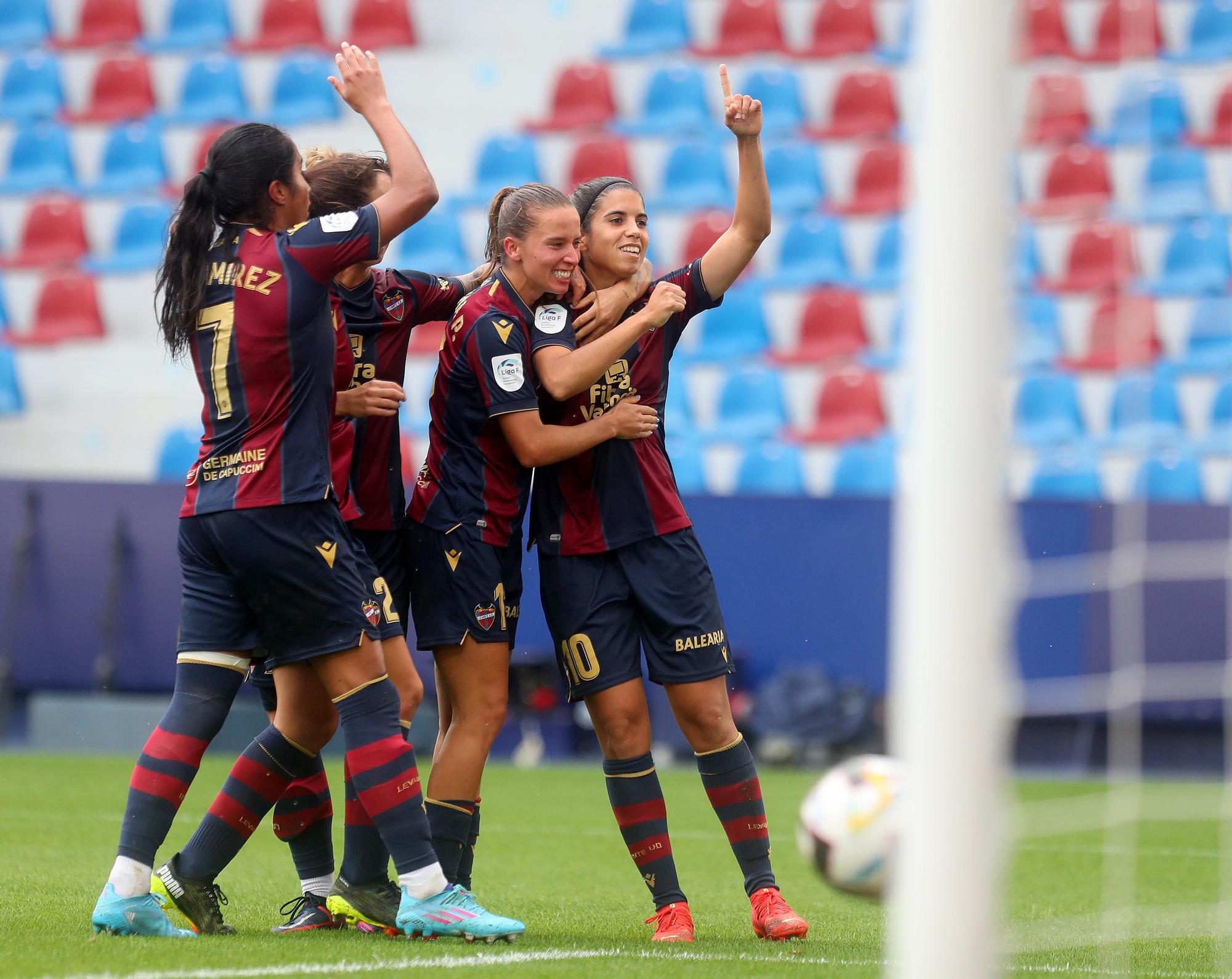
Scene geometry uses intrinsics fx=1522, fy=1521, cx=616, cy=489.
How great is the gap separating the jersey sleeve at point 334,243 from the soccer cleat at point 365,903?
4.88 ft

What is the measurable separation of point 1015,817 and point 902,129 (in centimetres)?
747

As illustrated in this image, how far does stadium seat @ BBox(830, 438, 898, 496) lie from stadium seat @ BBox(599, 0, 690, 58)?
467 centimetres

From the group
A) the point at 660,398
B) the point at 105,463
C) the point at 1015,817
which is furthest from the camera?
the point at 105,463

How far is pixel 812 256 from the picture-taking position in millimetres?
12109

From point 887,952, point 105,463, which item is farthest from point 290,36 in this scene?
point 887,952

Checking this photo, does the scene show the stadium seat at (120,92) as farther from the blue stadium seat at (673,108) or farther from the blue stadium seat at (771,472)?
the blue stadium seat at (771,472)

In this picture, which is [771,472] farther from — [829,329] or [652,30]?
[652,30]

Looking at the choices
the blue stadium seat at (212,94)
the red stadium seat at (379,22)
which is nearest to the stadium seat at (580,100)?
the red stadium seat at (379,22)

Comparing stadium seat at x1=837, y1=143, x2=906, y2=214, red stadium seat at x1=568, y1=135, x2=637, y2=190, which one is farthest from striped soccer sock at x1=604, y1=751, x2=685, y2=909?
stadium seat at x1=837, y1=143, x2=906, y2=214

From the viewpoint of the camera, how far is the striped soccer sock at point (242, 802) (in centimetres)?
349

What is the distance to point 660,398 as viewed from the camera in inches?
Answer: 154

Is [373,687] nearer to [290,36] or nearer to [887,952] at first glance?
[887,952]

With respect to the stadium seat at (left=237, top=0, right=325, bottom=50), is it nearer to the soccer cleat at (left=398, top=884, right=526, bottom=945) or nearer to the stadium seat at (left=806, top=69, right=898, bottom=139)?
the stadium seat at (left=806, top=69, right=898, bottom=139)

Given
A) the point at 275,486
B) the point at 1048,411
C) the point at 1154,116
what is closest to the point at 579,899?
the point at 275,486
